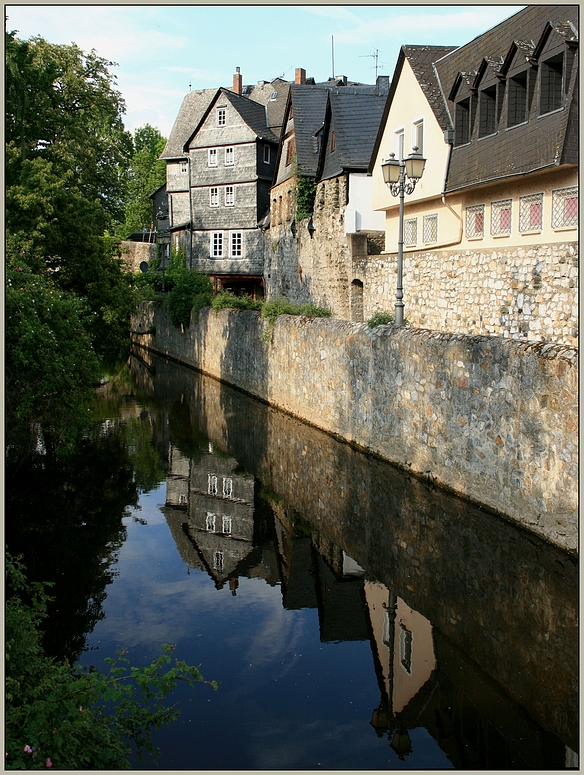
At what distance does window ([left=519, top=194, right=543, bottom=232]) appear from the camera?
1734cm

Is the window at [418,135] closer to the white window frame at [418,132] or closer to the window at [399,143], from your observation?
the white window frame at [418,132]

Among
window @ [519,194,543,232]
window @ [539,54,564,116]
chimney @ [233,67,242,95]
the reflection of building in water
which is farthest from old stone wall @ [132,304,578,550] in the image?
chimney @ [233,67,242,95]

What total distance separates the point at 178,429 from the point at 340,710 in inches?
604

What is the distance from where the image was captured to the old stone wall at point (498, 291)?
14.1 meters

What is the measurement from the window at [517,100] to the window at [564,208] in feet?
7.45

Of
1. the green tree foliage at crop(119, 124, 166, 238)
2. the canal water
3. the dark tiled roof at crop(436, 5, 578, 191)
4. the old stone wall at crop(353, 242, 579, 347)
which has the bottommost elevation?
the canal water

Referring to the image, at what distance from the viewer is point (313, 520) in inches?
514

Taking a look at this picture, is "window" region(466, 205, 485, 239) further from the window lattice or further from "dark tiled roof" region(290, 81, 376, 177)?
"dark tiled roof" region(290, 81, 376, 177)

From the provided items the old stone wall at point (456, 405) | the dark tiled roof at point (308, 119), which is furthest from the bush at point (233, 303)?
the old stone wall at point (456, 405)

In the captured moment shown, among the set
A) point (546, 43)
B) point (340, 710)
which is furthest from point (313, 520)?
point (546, 43)

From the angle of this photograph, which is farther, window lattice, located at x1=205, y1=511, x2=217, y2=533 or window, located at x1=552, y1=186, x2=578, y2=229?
window, located at x1=552, y1=186, x2=578, y2=229

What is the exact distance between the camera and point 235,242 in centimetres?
4878

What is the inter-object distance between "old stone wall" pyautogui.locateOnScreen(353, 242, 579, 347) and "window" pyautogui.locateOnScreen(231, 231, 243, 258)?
27204 millimetres

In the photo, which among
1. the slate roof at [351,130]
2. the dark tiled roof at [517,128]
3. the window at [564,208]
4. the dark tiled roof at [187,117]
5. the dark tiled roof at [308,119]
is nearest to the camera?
the dark tiled roof at [517,128]
